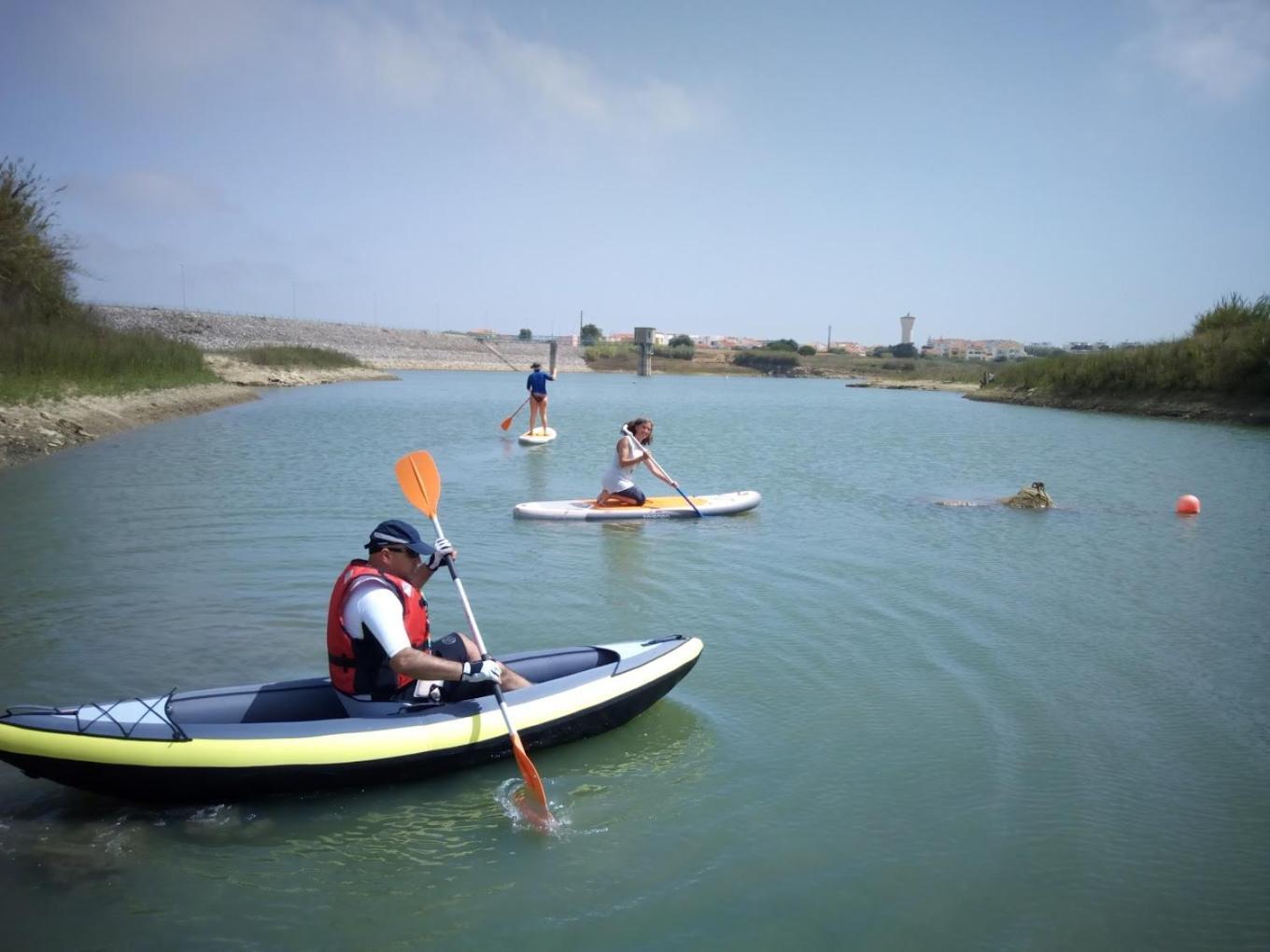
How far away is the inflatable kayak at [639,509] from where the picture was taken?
10914 mm

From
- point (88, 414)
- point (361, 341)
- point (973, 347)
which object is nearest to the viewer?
point (88, 414)

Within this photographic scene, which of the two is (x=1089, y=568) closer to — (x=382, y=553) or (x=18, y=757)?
(x=382, y=553)

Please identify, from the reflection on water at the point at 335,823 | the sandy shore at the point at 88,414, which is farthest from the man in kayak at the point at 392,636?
the sandy shore at the point at 88,414

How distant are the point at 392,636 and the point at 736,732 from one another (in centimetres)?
215

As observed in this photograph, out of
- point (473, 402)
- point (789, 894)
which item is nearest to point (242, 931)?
point (789, 894)

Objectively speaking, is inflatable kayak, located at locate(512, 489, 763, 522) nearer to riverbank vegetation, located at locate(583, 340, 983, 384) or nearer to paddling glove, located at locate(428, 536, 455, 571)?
paddling glove, located at locate(428, 536, 455, 571)

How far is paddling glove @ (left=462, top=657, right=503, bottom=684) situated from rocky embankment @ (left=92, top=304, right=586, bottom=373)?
47941mm

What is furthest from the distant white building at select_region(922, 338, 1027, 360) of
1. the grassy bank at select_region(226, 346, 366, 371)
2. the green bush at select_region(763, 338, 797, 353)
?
the grassy bank at select_region(226, 346, 366, 371)

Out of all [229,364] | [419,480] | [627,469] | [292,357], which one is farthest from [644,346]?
[419,480]

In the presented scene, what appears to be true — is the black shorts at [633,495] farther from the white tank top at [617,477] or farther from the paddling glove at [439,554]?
the paddling glove at [439,554]

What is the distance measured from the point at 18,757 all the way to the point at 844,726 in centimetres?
414

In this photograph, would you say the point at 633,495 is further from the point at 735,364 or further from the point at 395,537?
the point at 735,364

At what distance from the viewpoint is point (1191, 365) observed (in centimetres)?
2991

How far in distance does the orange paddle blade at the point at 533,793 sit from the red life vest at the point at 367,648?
0.63 metres
